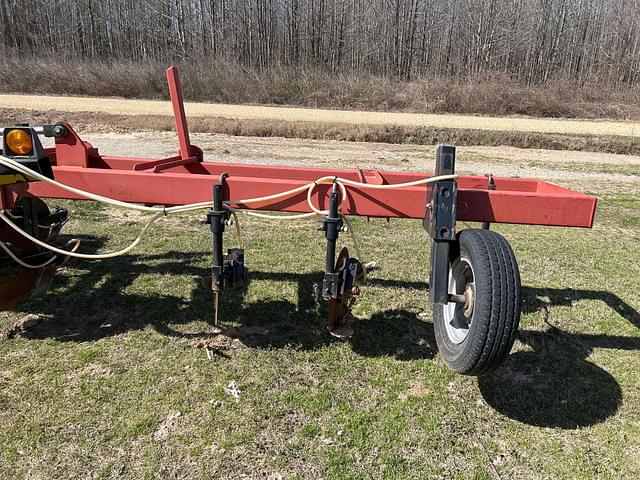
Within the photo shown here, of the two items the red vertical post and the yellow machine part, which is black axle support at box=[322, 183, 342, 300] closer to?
the red vertical post

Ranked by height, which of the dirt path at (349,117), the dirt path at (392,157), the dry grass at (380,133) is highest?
the dirt path at (349,117)

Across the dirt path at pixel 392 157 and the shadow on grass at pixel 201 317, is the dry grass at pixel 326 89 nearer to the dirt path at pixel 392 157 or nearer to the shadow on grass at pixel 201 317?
the dirt path at pixel 392 157

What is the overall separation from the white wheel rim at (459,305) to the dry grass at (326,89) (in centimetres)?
2408

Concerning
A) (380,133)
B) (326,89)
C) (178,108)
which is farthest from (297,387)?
(326,89)

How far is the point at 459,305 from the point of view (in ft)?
9.22

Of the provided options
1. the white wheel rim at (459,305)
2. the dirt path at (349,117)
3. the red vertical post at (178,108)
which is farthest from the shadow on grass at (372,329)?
the dirt path at (349,117)

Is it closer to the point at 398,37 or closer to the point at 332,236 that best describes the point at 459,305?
the point at 332,236

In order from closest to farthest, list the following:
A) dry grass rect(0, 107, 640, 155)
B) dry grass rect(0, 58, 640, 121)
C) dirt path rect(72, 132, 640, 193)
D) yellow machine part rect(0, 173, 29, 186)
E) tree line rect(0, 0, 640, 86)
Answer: yellow machine part rect(0, 173, 29, 186) → dirt path rect(72, 132, 640, 193) → dry grass rect(0, 107, 640, 155) → dry grass rect(0, 58, 640, 121) → tree line rect(0, 0, 640, 86)

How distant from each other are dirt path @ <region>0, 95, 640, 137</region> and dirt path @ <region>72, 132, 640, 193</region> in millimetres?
3663

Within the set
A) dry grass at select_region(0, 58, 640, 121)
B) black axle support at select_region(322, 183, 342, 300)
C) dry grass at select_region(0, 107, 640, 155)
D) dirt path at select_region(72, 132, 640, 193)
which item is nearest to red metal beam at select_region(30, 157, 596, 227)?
black axle support at select_region(322, 183, 342, 300)

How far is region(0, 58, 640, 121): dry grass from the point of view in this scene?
84.8 ft

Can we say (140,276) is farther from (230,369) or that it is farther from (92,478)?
(92,478)

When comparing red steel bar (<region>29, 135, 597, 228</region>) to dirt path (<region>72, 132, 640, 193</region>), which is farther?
dirt path (<region>72, 132, 640, 193</region>)

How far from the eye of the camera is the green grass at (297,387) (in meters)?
2.45
